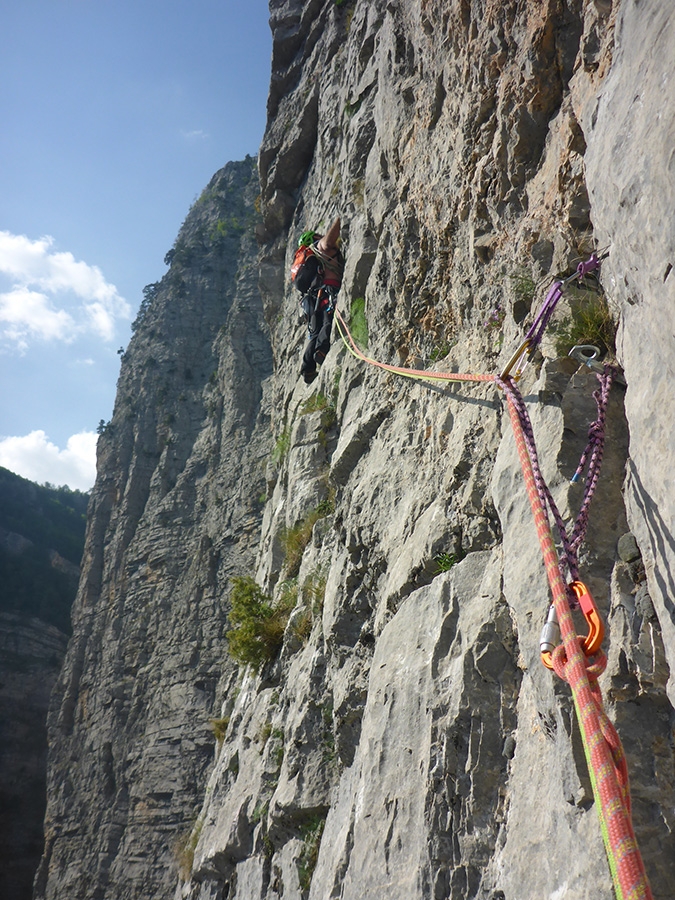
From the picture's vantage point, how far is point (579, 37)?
4051mm

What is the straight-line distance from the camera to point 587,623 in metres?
2.42

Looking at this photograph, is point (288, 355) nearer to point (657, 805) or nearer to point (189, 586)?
point (189, 586)

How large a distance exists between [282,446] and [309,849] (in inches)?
273

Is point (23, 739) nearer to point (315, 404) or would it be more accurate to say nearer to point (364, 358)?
point (315, 404)

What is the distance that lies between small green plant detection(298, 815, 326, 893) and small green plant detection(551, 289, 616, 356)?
3946mm

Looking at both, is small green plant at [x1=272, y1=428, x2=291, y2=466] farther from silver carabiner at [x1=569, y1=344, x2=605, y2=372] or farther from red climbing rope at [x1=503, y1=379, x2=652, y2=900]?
red climbing rope at [x1=503, y1=379, x2=652, y2=900]

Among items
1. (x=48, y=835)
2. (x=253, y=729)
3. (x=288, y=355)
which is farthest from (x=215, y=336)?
(x=253, y=729)

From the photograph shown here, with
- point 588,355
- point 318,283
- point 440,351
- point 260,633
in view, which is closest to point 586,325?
point 588,355

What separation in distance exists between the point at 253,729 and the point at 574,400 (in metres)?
5.38

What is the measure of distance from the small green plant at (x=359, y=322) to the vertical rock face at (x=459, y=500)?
0.19 meters

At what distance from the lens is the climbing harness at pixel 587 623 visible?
1647mm

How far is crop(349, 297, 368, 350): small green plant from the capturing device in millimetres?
7523

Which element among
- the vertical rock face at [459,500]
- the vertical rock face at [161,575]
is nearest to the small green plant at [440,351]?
the vertical rock face at [459,500]

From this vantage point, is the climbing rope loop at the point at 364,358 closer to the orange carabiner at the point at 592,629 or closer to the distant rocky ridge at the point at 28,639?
the orange carabiner at the point at 592,629
